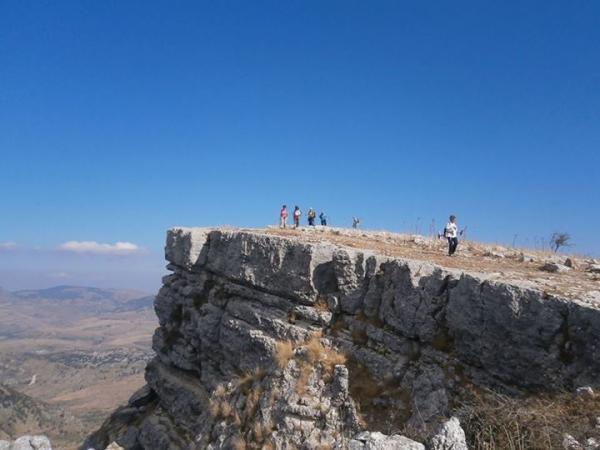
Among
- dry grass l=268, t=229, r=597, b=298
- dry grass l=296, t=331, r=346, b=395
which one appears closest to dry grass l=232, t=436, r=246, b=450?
dry grass l=296, t=331, r=346, b=395

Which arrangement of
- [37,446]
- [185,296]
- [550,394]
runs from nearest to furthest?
[550,394] < [37,446] < [185,296]

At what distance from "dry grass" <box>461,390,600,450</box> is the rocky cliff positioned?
0.70 metres

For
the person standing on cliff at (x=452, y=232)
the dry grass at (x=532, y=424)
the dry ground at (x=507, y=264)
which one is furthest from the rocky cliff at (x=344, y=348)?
the person standing on cliff at (x=452, y=232)

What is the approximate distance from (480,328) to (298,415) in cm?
569

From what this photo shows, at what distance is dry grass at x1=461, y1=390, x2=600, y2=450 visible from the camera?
23.3 ft

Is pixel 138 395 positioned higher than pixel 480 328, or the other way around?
pixel 480 328

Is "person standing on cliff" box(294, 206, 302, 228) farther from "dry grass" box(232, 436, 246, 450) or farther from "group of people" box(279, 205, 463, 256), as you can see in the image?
"dry grass" box(232, 436, 246, 450)

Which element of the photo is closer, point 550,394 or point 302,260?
point 550,394

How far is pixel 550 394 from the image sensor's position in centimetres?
921

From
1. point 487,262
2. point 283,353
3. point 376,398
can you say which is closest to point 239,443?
point 283,353

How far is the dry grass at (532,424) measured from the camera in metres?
7.11

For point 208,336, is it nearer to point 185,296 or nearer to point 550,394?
point 185,296

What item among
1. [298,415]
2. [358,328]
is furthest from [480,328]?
[298,415]

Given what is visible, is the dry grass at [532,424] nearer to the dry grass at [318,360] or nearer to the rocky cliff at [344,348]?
the rocky cliff at [344,348]
